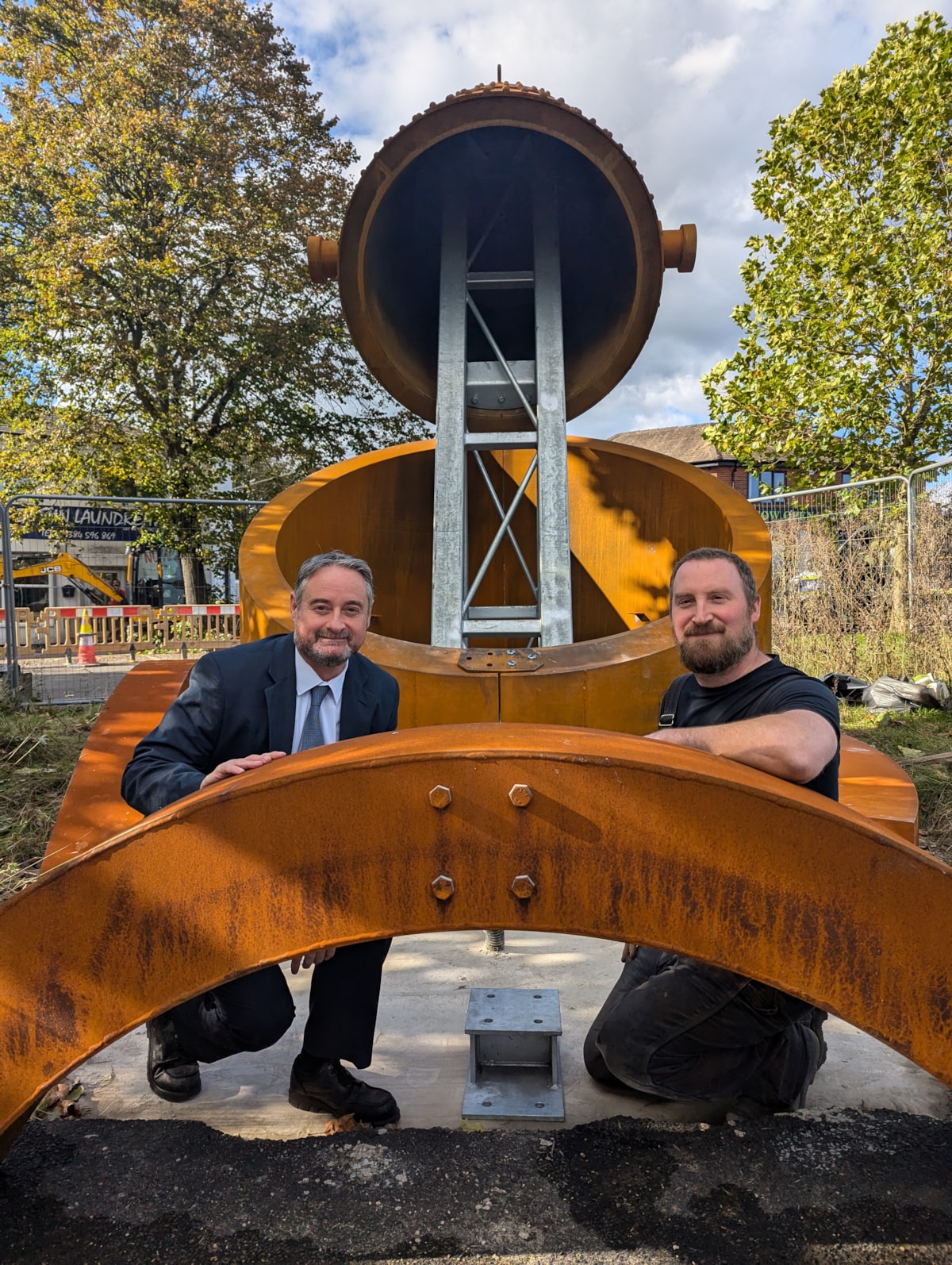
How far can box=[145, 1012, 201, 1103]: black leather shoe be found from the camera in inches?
86.6

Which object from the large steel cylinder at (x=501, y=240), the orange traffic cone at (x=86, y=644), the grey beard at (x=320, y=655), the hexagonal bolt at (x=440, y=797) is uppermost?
the large steel cylinder at (x=501, y=240)

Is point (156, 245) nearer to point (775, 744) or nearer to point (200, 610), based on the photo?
point (200, 610)

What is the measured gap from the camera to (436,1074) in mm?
2332

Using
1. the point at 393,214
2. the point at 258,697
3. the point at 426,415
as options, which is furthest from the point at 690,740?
the point at 393,214

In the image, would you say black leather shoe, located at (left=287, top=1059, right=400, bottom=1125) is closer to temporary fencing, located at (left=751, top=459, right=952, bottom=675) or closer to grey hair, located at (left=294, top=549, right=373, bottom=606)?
grey hair, located at (left=294, top=549, right=373, bottom=606)

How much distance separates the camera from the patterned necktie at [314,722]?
2.27m

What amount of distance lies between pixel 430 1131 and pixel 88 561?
15496 millimetres

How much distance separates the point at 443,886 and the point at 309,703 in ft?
3.99

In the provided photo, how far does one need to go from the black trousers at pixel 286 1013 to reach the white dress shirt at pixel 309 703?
1.82 feet

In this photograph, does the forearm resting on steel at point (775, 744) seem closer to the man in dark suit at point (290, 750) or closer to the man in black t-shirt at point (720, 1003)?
the man in black t-shirt at point (720, 1003)

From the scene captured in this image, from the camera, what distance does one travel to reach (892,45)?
47.8 feet

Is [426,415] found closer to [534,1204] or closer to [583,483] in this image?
[583,483]

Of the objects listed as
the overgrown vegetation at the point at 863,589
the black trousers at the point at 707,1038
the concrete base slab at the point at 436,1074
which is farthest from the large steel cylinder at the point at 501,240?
the overgrown vegetation at the point at 863,589

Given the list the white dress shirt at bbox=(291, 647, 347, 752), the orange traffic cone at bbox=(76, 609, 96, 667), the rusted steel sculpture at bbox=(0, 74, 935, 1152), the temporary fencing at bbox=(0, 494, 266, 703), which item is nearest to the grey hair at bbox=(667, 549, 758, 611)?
the rusted steel sculpture at bbox=(0, 74, 935, 1152)
